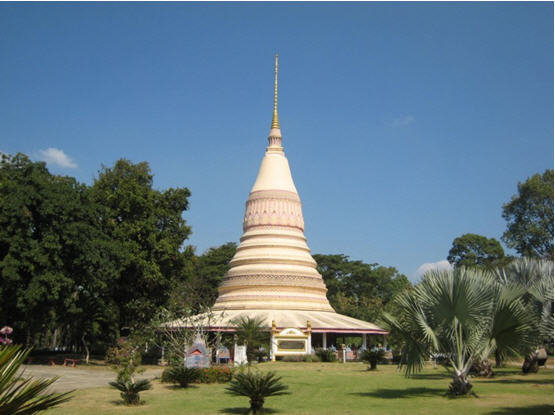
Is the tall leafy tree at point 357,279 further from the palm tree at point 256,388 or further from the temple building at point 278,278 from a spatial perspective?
the palm tree at point 256,388

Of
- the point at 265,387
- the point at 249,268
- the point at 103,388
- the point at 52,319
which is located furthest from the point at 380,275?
the point at 265,387

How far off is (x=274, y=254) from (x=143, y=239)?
1101 centimetres

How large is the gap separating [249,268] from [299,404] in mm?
28824

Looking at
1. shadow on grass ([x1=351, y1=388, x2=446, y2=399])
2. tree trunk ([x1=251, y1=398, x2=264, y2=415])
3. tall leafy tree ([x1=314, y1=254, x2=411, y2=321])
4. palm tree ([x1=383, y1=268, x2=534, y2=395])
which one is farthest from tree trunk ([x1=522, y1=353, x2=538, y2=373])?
tall leafy tree ([x1=314, y1=254, x2=411, y2=321])

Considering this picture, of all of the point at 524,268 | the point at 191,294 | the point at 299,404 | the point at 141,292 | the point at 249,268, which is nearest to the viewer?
the point at 299,404

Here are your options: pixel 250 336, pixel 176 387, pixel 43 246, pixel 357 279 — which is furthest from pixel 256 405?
pixel 357 279

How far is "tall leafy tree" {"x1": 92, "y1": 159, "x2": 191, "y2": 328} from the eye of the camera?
37.7m

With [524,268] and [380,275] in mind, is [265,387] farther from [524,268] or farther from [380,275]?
[380,275]

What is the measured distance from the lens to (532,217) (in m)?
49.3

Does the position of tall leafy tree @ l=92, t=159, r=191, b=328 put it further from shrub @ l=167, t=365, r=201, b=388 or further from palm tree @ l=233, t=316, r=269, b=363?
shrub @ l=167, t=365, r=201, b=388

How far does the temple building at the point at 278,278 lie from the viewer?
1565 inches

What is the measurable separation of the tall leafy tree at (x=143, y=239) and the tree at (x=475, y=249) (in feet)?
130

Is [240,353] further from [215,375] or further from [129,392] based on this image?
[129,392]

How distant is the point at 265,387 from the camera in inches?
568
